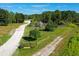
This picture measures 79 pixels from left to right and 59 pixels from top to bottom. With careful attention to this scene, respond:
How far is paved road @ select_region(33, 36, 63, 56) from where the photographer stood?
728 cm

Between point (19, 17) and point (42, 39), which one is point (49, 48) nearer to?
point (42, 39)

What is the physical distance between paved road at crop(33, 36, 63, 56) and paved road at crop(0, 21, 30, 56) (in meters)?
0.19

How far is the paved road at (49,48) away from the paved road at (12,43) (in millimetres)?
191

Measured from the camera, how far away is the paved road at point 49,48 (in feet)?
23.9

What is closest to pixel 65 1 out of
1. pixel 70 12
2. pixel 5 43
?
pixel 70 12

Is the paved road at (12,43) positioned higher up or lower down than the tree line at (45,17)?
lower down

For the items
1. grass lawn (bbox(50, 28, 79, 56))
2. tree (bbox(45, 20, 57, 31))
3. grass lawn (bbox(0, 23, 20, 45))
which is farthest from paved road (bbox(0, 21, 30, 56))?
grass lawn (bbox(50, 28, 79, 56))

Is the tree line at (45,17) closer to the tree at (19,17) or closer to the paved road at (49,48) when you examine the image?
the tree at (19,17)

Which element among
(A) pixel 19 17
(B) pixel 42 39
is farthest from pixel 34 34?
(A) pixel 19 17

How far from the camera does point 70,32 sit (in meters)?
7.30

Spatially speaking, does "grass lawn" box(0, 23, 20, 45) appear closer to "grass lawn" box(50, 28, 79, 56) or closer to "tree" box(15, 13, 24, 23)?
"tree" box(15, 13, 24, 23)

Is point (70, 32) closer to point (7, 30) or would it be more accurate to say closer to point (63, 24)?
point (63, 24)

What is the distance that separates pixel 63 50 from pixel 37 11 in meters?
0.39

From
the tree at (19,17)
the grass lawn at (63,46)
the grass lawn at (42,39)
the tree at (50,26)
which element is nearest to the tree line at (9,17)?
the tree at (19,17)
